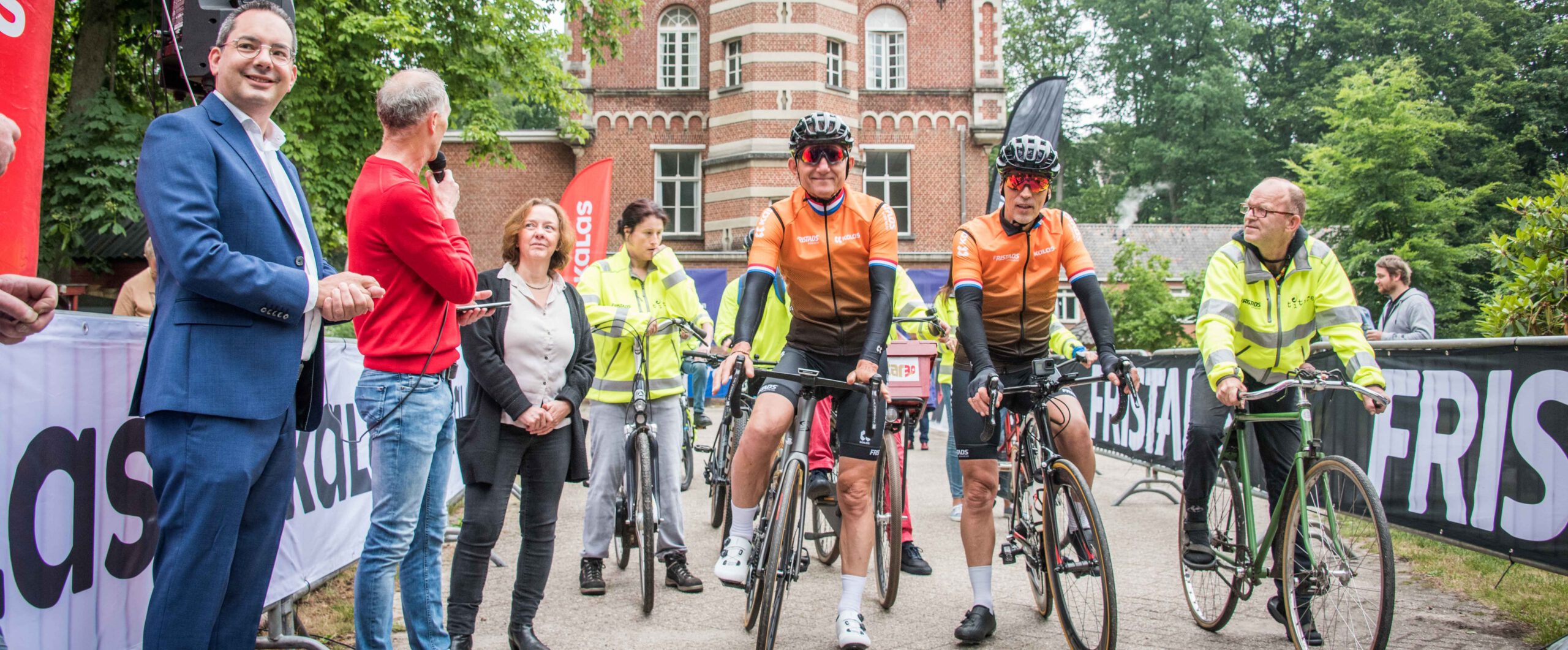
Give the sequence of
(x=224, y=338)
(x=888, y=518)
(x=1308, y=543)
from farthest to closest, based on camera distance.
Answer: (x=888, y=518) → (x=1308, y=543) → (x=224, y=338)

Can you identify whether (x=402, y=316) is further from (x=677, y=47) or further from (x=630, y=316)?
(x=677, y=47)

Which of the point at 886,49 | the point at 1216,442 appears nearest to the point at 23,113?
the point at 1216,442

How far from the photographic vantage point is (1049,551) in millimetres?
4438

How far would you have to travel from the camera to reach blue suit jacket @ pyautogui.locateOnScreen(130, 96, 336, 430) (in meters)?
2.66

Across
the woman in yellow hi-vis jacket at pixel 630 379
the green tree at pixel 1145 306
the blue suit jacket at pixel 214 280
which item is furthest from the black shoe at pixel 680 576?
the green tree at pixel 1145 306

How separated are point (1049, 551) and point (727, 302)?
403cm

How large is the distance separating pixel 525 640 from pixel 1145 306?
2789 centimetres

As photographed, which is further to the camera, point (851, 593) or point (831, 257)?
point (831, 257)

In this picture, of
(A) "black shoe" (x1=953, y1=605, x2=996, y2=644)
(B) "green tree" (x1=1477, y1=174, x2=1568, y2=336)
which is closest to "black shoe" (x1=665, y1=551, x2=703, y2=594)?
(A) "black shoe" (x1=953, y1=605, x2=996, y2=644)

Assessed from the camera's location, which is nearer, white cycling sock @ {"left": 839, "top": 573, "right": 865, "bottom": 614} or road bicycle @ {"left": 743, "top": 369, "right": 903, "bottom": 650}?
road bicycle @ {"left": 743, "top": 369, "right": 903, "bottom": 650}

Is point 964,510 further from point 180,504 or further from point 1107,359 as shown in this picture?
point 180,504

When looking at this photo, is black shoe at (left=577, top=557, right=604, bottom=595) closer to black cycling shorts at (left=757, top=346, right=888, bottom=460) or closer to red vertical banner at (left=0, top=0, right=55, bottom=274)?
black cycling shorts at (left=757, top=346, right=888, bottom=460)

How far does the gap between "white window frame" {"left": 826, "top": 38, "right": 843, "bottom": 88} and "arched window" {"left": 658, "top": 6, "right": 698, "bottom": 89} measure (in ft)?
12.5

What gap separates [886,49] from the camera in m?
29.1
